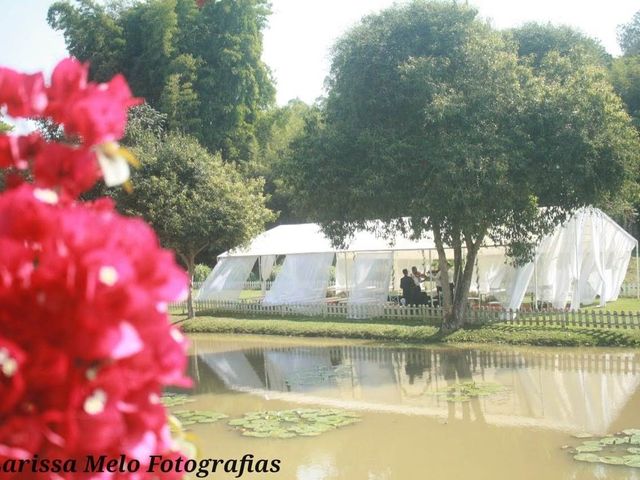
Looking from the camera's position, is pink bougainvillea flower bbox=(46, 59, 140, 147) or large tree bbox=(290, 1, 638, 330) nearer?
pink bougainvillea flower bbox=(46, 59, 140, 147)

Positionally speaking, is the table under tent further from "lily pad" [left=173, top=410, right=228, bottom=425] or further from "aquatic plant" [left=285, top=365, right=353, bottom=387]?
"lily pad" [left=173, top=410, right=228, bottom=425]

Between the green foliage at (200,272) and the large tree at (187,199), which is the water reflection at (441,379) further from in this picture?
the green foliage at (200,272)

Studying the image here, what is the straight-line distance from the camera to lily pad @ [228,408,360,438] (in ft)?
29.8

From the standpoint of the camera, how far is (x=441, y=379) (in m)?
12.1

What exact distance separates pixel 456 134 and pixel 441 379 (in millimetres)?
5417

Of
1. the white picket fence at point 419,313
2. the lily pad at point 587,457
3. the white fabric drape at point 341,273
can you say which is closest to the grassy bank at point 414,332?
the white picket fence at point 419,313

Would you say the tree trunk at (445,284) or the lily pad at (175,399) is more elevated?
the tree trunk at (445,284)

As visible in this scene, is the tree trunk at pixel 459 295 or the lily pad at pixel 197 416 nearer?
the lily pad at pixel 197 416

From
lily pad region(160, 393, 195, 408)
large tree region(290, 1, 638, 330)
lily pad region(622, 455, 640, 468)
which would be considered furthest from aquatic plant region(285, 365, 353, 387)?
lily pad region(622, 455, 640, 468)

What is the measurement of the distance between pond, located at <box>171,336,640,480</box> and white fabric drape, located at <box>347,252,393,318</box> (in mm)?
5255

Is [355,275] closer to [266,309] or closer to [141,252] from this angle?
[266,309]

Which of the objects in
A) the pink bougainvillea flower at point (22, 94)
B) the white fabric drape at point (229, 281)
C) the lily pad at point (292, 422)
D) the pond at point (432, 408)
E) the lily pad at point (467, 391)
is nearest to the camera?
the pink bougainvillea flower at point (22, 94)

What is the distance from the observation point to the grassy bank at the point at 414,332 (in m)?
14.7

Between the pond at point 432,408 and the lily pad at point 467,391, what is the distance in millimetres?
17
